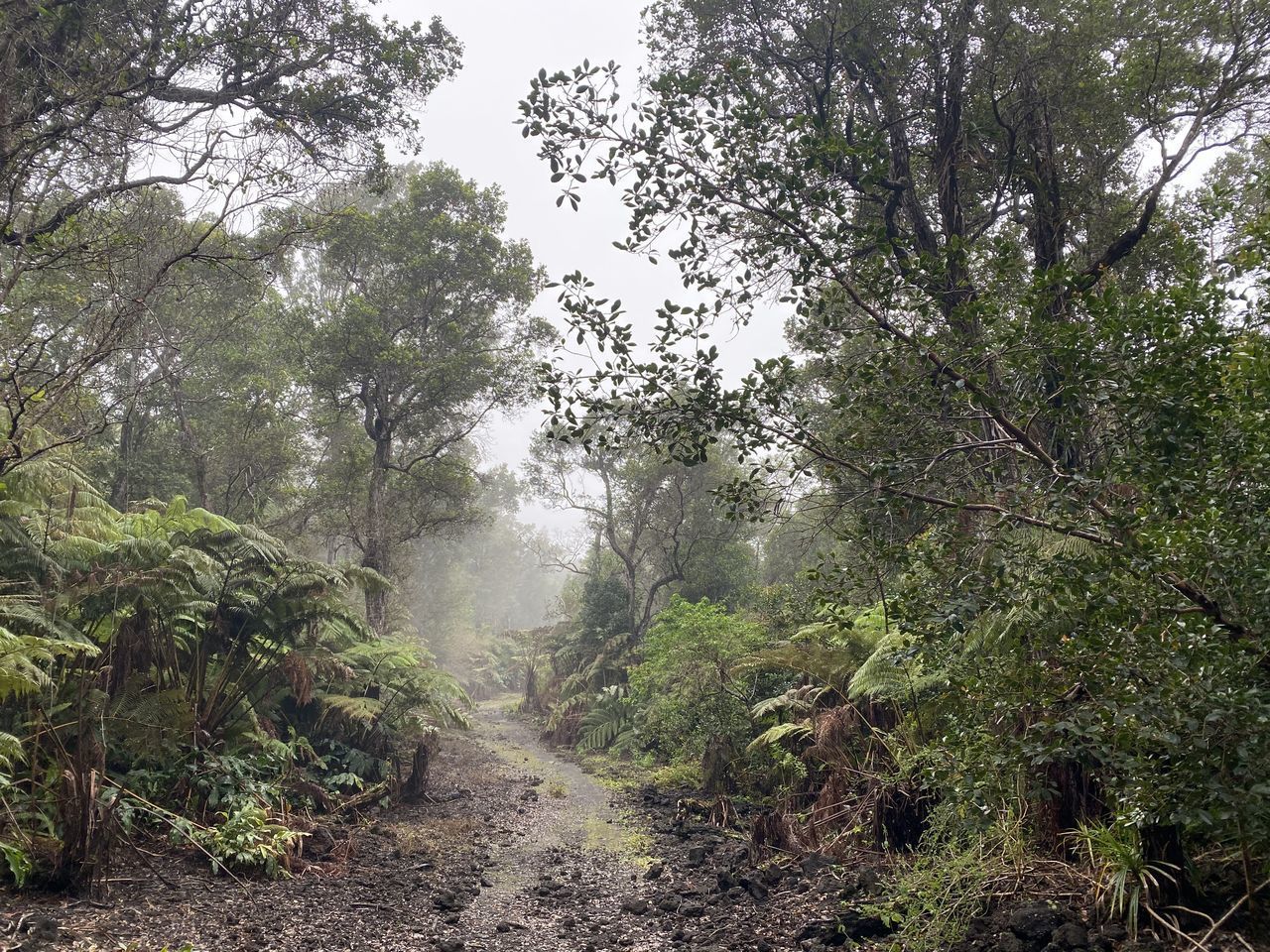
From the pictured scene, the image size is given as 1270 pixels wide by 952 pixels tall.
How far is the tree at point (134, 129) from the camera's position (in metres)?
4.81

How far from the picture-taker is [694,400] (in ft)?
12.4

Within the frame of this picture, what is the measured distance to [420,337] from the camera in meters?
16.4

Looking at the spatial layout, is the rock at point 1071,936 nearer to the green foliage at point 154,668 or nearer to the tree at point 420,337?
the green foliage at point 154,668

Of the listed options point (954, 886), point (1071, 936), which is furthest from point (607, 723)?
point (1071, 936)

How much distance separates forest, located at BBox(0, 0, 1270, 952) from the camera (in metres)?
3.01

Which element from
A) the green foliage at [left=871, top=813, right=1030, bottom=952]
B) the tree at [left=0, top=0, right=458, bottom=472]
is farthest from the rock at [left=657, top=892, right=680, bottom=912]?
the tree at [left=0, top=0, right=458, bottom=472]

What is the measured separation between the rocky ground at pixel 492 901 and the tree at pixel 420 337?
7.73 metres

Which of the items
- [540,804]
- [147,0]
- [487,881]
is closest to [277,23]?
[147,0]

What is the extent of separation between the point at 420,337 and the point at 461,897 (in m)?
12.8

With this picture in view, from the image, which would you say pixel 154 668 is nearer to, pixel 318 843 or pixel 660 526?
pixel 318 843

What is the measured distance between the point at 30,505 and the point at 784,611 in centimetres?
967

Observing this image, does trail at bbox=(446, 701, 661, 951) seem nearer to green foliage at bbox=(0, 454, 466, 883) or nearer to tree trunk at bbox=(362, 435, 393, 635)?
green foliage at bbox=(0, 454, 466, 883)

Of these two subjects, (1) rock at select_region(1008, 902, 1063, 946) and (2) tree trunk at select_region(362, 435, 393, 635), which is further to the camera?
(2) tree trunk at select_region(362, 435, 393, 635)

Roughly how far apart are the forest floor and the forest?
0.15 feet
